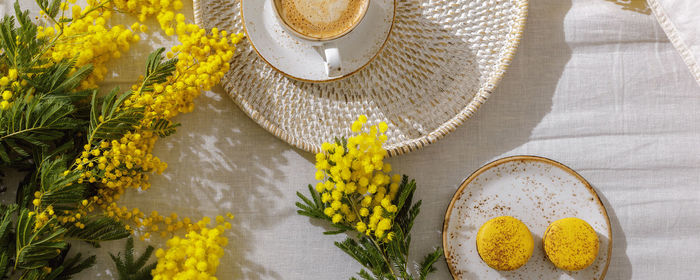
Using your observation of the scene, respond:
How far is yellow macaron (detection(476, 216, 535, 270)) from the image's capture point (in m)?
0.88

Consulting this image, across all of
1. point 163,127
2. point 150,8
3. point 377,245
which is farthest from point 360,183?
point 150,8

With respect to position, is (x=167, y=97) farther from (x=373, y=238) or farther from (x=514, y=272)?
(x=514, y=272)

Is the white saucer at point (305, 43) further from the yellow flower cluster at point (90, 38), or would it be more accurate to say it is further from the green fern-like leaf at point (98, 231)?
the green fern-like leaf at point (98, 231)

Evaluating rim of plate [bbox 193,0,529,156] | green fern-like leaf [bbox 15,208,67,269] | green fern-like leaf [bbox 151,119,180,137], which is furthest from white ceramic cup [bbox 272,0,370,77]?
green fern-like leaf [bbox 15,208,67,269]

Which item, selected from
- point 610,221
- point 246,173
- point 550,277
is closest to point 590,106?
point 610,221

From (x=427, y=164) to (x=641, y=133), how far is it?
411 millimetres

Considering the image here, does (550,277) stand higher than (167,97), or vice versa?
(167,97)

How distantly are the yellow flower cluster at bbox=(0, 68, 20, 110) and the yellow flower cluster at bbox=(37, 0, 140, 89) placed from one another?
7 cm

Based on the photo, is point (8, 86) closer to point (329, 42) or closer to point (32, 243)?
point (32, 243)

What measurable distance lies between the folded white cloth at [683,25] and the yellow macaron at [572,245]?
0.36 metres

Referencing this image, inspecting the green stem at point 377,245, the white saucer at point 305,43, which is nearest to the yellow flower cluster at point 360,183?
the green stem at point 377,245

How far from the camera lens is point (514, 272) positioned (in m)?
0.92

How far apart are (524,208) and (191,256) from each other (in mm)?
587

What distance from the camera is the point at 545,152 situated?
3.13ft
